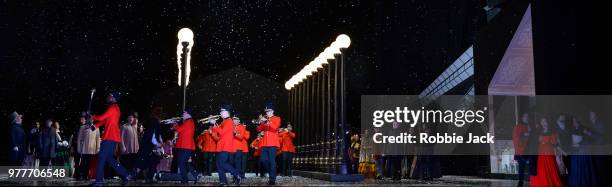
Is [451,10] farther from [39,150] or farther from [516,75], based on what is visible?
[39,150]

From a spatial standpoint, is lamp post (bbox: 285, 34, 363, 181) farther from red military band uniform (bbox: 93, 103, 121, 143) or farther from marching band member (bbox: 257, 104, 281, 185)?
red military band uniform (bbox: 93, 103, 121, 143)

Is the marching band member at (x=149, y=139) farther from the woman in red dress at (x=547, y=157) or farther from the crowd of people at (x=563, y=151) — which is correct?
the woman in red dress at (x=547, y=157)

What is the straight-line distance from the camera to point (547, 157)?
10.6 meters

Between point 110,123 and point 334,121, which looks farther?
point 334,121

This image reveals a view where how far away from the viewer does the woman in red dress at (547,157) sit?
34.4 feet

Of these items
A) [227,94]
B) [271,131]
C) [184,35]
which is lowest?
[271,131]

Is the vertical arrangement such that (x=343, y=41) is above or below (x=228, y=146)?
above

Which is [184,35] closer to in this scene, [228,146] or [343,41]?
[343,41]

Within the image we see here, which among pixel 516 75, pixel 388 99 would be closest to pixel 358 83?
pixel 388 99

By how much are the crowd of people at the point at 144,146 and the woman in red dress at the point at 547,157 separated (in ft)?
17.0

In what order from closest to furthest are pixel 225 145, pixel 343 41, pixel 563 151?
pixel 563 151 < pixel 225 145 < pixel 343 41

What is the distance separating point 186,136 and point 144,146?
4.35 ft

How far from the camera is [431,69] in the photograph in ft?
99.3

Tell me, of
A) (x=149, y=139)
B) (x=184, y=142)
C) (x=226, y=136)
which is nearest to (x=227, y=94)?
(x=149, y=139)
